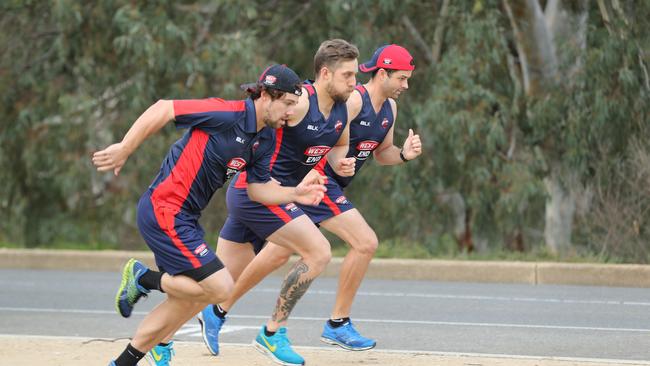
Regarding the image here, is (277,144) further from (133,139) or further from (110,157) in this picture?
(110,157)

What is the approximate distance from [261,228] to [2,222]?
52.8 ft

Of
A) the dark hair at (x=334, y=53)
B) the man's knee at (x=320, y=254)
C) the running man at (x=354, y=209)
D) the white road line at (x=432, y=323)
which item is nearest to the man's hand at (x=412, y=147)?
the running man at (x=354, y=209)

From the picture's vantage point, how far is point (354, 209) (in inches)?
324

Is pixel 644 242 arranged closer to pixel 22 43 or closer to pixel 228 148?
pixel 228 148

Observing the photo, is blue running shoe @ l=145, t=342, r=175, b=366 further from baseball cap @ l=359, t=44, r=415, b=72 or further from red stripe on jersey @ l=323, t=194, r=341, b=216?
baseball cap @ l=359, t=44, r=415, b=72

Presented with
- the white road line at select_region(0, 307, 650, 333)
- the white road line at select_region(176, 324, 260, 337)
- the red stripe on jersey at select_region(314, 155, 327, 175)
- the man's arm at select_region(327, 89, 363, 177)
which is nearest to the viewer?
the man's arm at select_region(327, 89, 363, 177)

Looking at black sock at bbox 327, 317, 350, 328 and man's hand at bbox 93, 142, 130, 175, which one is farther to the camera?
black sock at bbox 327, 317, 350, 328

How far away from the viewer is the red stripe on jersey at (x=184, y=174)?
640cm

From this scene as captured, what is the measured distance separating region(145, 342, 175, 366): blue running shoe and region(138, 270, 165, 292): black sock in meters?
0.33

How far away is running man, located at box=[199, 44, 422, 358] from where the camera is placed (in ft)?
25.9

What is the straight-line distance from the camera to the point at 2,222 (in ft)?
74.3

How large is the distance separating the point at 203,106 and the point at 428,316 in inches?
183

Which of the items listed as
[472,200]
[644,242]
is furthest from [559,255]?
[472,200]

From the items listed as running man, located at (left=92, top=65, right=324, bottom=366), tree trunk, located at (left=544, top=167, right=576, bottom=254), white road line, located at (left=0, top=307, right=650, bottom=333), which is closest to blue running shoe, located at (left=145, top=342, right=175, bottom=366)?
running man, located at (left=92, top=65, right=324, bottom=366)
